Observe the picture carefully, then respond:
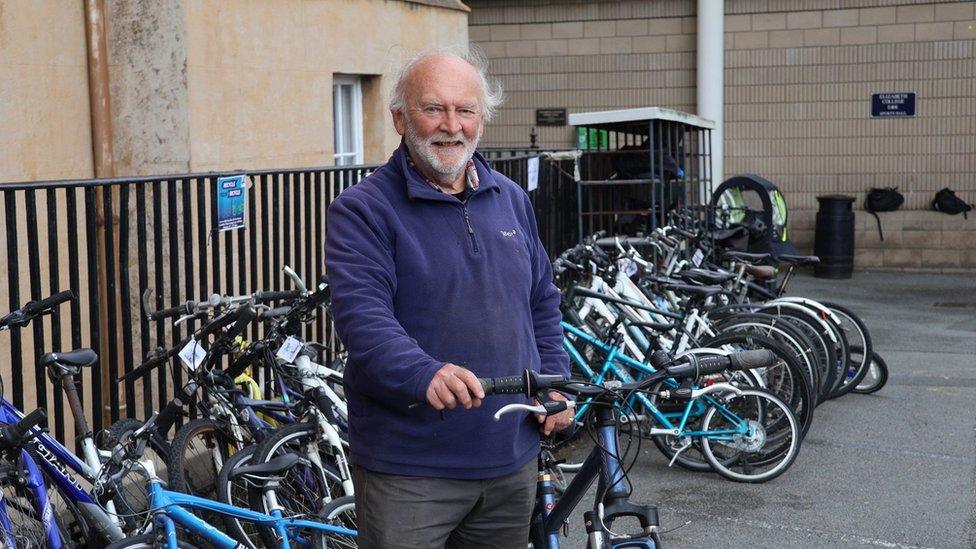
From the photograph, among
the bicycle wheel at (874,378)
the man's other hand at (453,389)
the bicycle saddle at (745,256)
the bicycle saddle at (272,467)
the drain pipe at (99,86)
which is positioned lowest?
the bicycle wheel at (874,378)

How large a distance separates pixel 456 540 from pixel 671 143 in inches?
346

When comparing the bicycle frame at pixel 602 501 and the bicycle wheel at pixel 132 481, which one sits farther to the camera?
the bicycle wheel at pixel 132 481

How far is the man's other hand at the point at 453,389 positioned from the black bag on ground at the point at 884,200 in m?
14.0

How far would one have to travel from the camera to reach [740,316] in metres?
7.84

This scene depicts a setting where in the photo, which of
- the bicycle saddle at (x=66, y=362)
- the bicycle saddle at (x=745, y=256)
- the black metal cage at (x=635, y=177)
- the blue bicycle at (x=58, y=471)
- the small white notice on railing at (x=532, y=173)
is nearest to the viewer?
the blue bicycle at (x=58, y=471)

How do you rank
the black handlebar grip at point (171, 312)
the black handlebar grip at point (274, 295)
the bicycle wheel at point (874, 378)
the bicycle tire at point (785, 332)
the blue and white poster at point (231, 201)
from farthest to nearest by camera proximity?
1. the bicycle wheel at point (874, 378)
2. the bicycle tire at point (785, 332)
3. the blue and white poster at point (231, 201)
4. the black handlebar grip at point (274, 295)
5. the black handlebar grip at point (171, 312)

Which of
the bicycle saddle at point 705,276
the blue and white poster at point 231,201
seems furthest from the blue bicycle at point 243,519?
the bicycle saddle at point 705,276

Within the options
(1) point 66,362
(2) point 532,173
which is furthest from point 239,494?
(2) point 532,173

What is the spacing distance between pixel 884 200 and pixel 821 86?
1.65m

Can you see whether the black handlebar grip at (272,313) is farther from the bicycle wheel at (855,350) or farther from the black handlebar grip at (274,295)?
the bicycle wheel at (855,350)

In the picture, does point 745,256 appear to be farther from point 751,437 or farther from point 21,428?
point 21,428

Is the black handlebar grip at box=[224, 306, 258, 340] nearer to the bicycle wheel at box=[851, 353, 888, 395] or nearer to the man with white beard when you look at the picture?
the man with white beard

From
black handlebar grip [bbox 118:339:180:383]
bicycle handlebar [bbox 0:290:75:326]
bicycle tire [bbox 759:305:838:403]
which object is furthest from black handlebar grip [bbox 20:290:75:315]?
bicycle tire [bbox 759:305:838:403]

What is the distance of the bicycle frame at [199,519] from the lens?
399 centimetres
